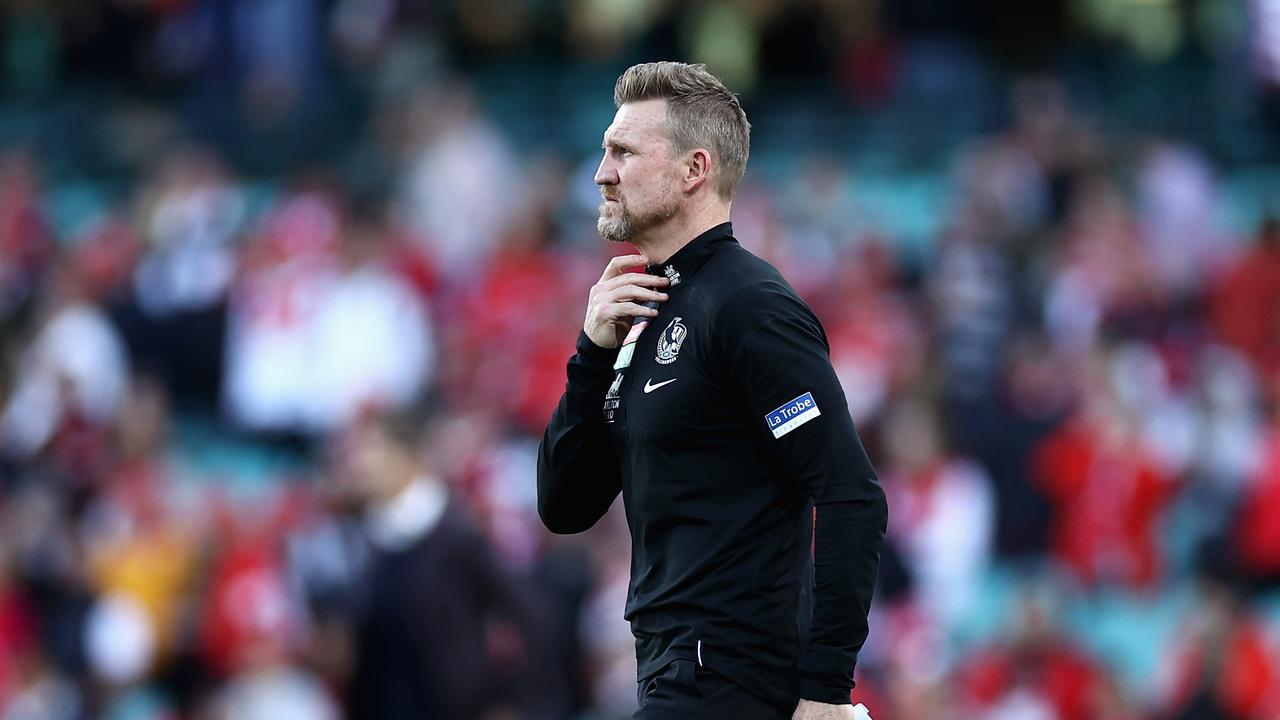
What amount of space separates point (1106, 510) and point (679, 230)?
6020mm

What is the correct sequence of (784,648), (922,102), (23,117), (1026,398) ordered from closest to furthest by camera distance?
(784,648) < (1026,398) < (922,102) < (23,117)

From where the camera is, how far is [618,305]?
4141 millimetres

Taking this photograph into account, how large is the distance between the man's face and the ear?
0.07 ft

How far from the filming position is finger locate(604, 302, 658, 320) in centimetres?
411

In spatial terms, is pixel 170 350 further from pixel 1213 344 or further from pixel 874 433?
pixel 1213 344

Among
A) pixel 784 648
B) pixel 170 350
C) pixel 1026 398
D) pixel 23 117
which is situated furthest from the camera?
pixel 23 117

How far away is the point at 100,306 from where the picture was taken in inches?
503

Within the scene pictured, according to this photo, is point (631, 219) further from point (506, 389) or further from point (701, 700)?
point (506, 389)

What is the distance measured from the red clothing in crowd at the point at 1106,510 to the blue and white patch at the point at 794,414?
6.18m

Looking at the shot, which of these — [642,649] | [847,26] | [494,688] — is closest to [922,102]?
[847,26]

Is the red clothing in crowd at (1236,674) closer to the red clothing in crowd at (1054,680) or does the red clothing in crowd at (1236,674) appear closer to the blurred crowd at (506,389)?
the blurred crowd at (506,389)

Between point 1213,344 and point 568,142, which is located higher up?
point 568,142

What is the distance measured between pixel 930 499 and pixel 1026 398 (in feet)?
3.60

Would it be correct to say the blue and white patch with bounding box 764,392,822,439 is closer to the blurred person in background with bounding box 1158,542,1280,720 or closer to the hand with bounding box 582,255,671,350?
the hand with bounding box 582,255,671,350
